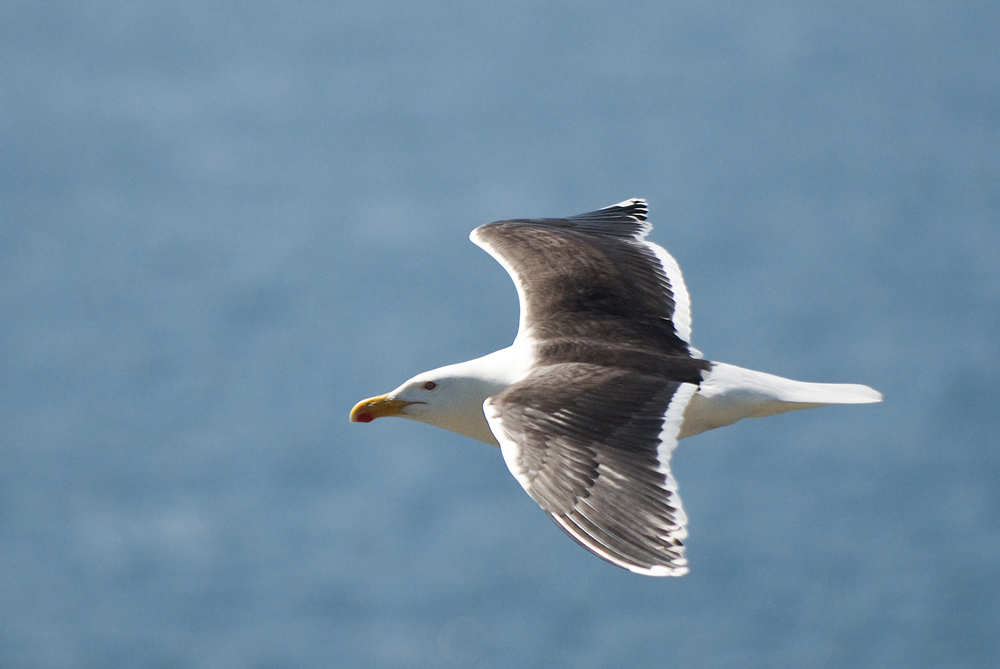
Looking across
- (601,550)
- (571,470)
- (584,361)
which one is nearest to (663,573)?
(601,550)

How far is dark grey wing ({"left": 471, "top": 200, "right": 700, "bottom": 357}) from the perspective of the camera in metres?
3.80

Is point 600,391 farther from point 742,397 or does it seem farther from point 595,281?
point 595,281

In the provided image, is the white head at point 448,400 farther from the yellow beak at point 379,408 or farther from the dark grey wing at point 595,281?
the dark grey wing at point 595,281

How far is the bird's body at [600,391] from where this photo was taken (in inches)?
107

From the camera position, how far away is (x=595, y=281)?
4.02 metres

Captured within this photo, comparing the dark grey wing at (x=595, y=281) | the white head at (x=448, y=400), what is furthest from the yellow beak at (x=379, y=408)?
the dark grey wing at (x=595, y=281)

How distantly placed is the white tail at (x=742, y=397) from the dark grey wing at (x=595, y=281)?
0.26 m

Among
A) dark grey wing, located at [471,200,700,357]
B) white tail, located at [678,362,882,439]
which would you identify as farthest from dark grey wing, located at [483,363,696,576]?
dark grey wing, located at [471,200,700,357]

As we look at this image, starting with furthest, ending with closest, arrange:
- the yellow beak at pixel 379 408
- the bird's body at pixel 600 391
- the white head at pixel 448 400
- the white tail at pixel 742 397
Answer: the yellow beak at pixel 379 408, the white head at pixel 448 400, the white tail at pixel 742 397, the bird's body at pixel 600 391

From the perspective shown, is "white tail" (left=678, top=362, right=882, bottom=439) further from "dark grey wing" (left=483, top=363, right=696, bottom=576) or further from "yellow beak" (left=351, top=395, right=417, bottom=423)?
"yellow beak" (left=351, top=395, right=417, bottom=423)

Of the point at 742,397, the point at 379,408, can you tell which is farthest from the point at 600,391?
the point at 379,408

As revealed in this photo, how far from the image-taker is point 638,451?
2.89 metres

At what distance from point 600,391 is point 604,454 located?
328 millimetres

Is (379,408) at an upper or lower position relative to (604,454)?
upper
